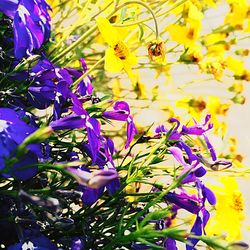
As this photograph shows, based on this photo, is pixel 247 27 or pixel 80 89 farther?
pixel 247 27

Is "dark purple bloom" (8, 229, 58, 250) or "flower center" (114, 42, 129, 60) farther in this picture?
"flower center" (114, 42, 129, 60)

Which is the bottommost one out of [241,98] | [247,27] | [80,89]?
[241,98]

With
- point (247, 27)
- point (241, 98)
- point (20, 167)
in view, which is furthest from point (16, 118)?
point (241, 98)

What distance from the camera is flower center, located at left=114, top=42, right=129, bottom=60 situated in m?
0.56

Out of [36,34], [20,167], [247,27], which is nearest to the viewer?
[20,167]

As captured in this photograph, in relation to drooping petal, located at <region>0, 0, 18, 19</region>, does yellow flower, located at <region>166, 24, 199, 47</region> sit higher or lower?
lower

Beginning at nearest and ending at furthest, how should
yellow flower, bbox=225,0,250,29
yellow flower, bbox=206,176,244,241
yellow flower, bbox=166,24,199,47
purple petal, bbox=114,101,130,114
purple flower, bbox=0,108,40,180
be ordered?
1. purple flower, bbox=0,108,40,180
2. purple petal, bbox=114,101,130,114
3. yellow flower, bbox=206,176,244,241
4. yellow flower, bbox=166,24,199,47
5. yellow flower, bbox=225,0,250,29

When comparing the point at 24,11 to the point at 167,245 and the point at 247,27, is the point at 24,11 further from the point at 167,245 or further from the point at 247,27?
the point at 247,27

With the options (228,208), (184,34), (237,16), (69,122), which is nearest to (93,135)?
(69,122)

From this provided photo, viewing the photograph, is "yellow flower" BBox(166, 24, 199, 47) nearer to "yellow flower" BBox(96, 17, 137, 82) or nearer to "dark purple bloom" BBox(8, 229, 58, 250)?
"yellow flower" BBox(96, 17, 137, 82)

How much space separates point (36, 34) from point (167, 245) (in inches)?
7.4

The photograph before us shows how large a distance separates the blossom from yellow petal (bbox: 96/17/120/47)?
56 millimetres

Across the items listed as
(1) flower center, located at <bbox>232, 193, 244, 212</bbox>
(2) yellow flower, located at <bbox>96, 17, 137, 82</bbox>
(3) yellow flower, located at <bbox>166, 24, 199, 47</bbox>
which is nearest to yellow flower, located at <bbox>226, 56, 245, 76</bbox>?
(3) yellow flower, located at <bbox>166, 24, 199, 47</bbox>

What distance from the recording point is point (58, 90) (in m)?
0.45
